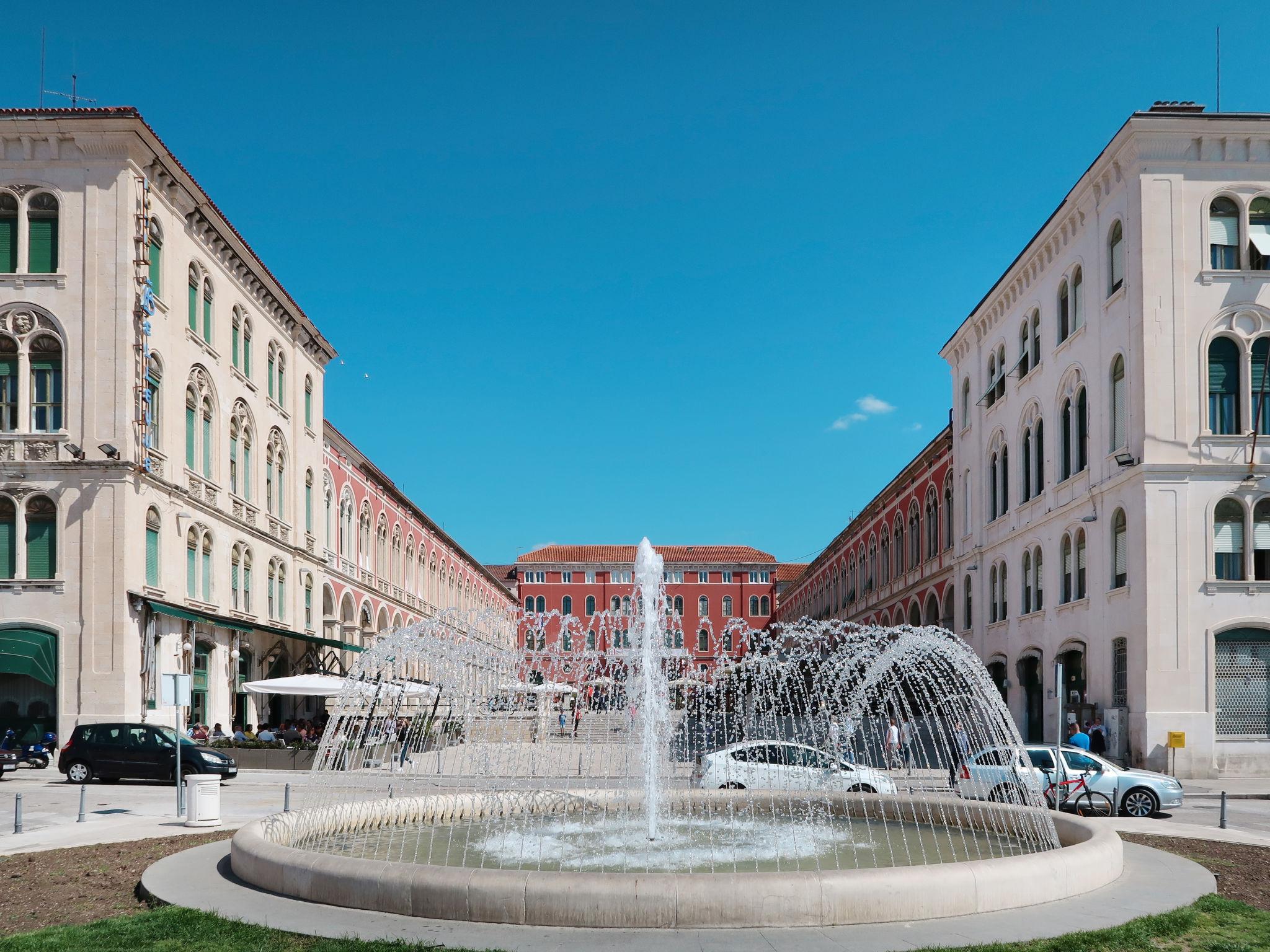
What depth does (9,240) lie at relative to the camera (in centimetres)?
3259

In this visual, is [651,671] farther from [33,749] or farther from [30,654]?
[30,654]

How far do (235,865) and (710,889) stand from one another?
518 cm

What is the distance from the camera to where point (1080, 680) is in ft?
114

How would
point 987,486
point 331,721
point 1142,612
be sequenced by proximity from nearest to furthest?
1. point 331,721
2. point 1142,612
3. point 987,486

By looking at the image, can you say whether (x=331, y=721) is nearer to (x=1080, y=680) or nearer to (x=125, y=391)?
(x=125, y=391)

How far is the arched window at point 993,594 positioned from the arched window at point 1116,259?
1466 cm

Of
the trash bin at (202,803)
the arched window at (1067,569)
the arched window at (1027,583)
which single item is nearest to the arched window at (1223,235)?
the arched window at (1067,569)

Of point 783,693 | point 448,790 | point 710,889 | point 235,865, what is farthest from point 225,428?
point 710,889

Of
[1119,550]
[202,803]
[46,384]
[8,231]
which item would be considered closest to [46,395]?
[46,384]

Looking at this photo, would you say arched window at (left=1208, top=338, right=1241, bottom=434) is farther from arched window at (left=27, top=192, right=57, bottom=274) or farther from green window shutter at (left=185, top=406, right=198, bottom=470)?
arched window at (left=27, top=192, right=57, bottom=274)

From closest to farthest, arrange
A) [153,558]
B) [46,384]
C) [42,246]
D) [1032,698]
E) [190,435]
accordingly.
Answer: [46,384]
[42,246]
[153,558]
[190,435]
[1032,698]

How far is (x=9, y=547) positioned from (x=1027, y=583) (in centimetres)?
3192

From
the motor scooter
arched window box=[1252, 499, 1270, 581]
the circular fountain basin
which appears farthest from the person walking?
the motor scooter

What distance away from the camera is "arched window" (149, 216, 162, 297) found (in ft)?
112
